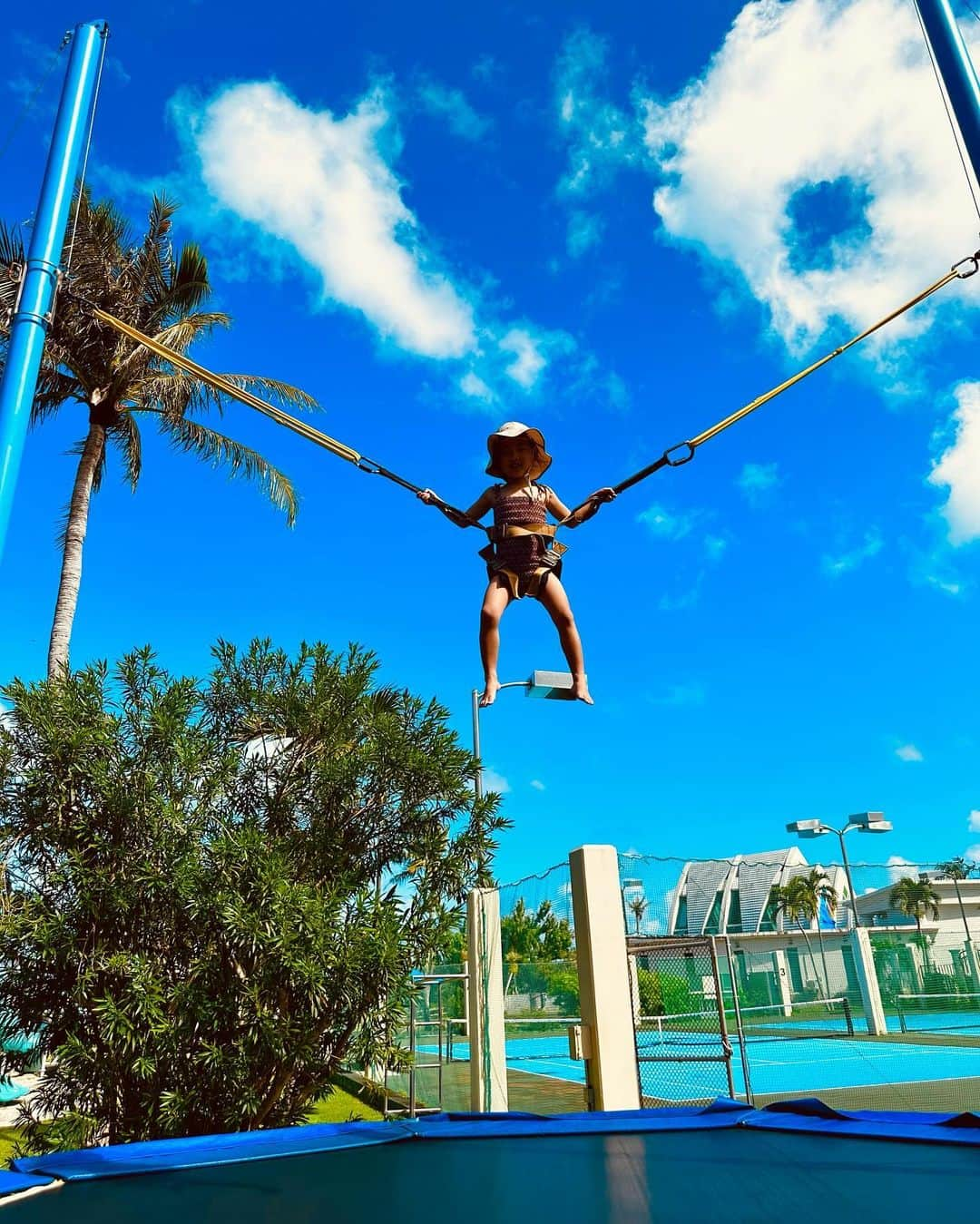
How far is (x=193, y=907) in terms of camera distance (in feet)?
13.9

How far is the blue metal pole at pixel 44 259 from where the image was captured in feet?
12.0

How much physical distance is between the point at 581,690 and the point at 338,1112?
592 centimetres

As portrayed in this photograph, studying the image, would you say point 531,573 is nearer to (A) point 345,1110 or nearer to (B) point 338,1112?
(B) point 338,1112

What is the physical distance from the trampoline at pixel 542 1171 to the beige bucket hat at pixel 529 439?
9.56ft

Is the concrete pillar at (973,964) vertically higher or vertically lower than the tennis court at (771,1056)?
higher

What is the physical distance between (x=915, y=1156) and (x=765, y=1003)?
32.7 feet

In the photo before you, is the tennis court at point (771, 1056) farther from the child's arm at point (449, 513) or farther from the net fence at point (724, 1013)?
the child's arm at point (449, 513)

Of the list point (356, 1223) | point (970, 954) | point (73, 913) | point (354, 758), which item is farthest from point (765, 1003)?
point (356, 1223)

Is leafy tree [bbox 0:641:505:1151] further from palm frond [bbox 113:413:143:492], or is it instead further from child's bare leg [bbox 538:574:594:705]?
palm frond [bbox 113:413:143:492]

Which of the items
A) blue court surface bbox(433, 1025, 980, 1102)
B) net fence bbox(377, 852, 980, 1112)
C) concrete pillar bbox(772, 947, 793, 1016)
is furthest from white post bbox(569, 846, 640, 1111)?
concrete pillar bbox(772, 947, 793, 1016)

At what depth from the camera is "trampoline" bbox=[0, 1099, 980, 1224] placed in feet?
8.19

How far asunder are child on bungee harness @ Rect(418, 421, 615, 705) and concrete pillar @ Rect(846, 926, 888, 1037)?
971 centimetres

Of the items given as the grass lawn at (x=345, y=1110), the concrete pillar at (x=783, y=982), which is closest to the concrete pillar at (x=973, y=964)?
the concrete pillar at (x=783, y=982)

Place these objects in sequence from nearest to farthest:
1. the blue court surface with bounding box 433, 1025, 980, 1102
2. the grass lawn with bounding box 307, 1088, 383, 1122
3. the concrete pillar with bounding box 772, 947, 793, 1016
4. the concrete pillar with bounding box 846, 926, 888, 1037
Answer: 1. the grass lawn with bounding box 307, 1088, 383, 1122
2. the blue court surface with bounding box 433, 1025, 980, 1102
3. the concrete pillar with bounding box 772, 947, 793, 1016
4. the concrete pillar with bounding box 846, 926, 888, 1037
